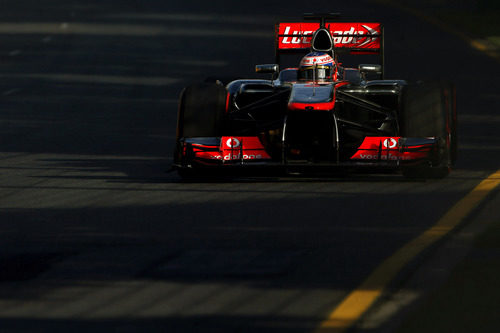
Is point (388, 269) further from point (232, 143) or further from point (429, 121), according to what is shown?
point (429, 121)

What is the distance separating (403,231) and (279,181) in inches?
118

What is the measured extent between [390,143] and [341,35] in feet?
13.0

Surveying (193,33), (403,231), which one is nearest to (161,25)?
(193,33)

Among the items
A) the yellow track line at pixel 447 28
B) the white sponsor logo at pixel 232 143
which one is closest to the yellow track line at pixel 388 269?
the white sponsor logo at pixel 232 143

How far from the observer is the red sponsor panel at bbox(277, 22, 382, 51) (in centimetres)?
1641

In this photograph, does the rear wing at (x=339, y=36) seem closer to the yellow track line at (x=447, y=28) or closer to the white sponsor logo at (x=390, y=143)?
the white sponsor logo at (x=390, y=143)

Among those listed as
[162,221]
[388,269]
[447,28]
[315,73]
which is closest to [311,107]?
[315,73]

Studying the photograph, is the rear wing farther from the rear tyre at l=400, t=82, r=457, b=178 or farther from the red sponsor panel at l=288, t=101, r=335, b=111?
the red sponsor panel at l=288, t=101, r=335, b=111

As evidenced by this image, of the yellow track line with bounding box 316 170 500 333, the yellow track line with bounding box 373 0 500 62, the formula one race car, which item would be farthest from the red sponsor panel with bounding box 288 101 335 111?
the yellow track line with bounding box 373 0 500 62

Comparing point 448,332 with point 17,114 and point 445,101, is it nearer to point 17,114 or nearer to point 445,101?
point 445,101

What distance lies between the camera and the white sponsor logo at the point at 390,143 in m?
12.8

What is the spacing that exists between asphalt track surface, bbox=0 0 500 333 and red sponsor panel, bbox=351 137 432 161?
0.26m

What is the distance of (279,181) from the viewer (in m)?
13.0

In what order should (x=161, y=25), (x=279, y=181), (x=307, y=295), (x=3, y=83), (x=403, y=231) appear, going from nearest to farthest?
(x=307, y=295)
(x=403, y=231)
(x=279, y=181)
(x=3, y=83)
(x=161, y=25)
